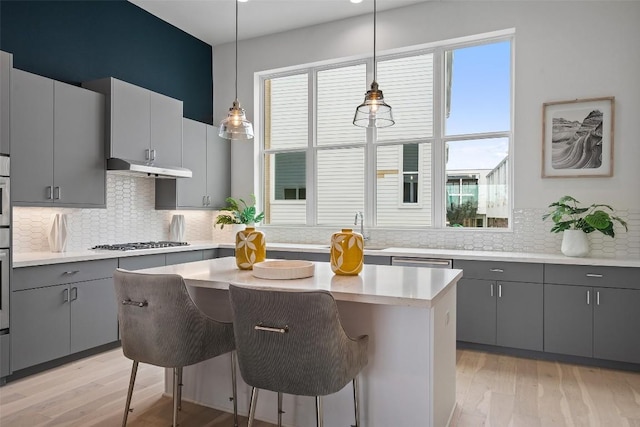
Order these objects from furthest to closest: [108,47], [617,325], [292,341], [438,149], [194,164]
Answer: [194,164]
[438,149]
[108,47]
[617,325]
[292,341]

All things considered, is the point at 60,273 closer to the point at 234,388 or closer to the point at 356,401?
the point at 234,388

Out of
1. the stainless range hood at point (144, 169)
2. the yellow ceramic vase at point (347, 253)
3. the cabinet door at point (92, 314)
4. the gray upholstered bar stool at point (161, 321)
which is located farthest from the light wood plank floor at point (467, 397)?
the stainless range hood at point (144, 169)

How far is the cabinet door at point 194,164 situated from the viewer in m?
5.06

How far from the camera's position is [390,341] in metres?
2.24

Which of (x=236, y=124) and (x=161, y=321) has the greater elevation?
(x=236, y=124)

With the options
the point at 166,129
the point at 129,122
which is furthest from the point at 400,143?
the point at 129,122

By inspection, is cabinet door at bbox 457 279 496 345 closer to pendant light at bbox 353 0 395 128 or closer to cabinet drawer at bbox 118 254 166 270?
pendant light at bbox 353 0 395 128

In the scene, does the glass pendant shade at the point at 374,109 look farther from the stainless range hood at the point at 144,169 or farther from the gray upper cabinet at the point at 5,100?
the gray upper cabinet at the point at 5,100

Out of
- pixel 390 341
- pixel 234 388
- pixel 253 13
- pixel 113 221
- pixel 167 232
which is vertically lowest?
pixel 234 388

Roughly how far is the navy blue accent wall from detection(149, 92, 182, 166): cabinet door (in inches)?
18.3

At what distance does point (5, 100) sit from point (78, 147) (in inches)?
30.5

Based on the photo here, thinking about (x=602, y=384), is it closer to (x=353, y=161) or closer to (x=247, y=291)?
(x=247, y=291)

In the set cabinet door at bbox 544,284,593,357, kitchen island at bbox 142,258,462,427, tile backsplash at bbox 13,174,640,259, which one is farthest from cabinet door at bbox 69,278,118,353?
cabinet door at bbox 544,284,593,357

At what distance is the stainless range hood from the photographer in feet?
13.4
